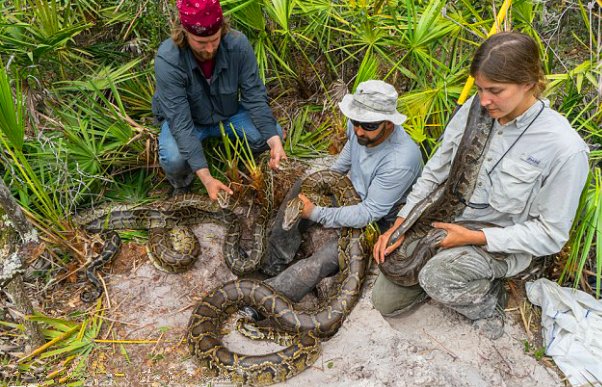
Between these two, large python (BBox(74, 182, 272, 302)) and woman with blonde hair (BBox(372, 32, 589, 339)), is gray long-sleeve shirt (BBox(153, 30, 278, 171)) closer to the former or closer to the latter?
large python (BBox(74, 182, 272, 302))

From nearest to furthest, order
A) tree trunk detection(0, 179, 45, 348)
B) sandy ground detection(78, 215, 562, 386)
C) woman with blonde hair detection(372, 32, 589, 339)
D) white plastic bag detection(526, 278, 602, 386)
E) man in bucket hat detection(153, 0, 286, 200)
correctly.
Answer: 1. woman with blonde hair detection(372, 32, 589, 339)
2. white plastic bag detection(526, 278, 602, 386)
3. tree trunk detection(0, 179, 45, 348)
4. sandy ground detection(78, 215, 562, 386)
5. man in bucket hat detection(153, 0, 286, 200)

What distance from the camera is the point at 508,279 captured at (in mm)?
4320

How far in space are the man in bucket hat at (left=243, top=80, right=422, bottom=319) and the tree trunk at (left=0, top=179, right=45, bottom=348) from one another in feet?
6.67

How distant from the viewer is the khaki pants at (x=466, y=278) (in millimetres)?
3795

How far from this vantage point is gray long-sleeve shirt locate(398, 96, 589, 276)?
127 inches

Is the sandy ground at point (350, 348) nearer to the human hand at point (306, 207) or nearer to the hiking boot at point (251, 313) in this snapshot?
the hiking boot at point (251, 313)

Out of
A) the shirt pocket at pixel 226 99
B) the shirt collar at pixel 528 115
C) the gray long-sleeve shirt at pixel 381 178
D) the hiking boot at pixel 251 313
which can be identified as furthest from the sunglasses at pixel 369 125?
the hiking boot at pixel 251 313

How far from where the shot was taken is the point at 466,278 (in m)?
3.81

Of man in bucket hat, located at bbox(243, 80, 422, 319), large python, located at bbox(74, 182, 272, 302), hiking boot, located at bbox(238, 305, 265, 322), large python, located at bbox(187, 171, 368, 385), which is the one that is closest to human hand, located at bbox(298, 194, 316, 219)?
man in bucket hat, located at bbox(243, 80, 422, 319)

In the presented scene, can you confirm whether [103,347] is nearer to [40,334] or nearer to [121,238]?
[40,334]

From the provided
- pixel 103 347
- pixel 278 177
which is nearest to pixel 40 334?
pixel 103 347

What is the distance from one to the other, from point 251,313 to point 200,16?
296cm

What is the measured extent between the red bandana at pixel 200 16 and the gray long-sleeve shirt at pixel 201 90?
0.52 m

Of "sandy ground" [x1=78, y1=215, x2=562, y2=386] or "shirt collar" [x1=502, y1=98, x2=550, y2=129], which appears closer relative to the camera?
"shirt collar" [x1=502, y1=98, x2=550, y2=129]
